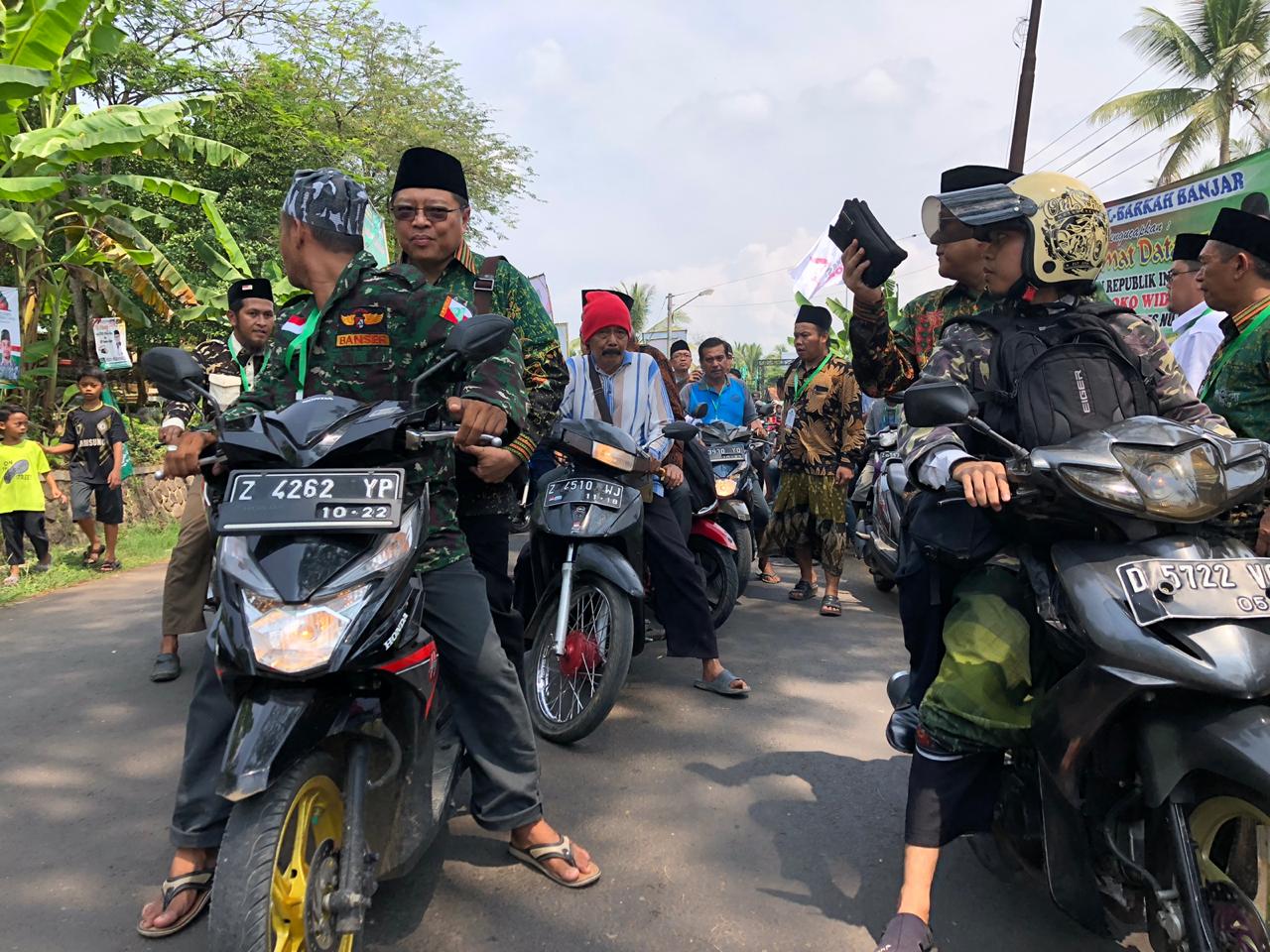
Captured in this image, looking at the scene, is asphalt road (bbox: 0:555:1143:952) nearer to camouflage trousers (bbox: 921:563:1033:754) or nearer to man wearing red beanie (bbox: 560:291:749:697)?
man wearing red beanie (bbox: 560:291:749:697)

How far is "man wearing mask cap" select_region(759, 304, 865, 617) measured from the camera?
245 inches

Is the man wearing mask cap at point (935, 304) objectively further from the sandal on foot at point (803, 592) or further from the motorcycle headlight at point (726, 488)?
the sandal on foot at point (803, 592)

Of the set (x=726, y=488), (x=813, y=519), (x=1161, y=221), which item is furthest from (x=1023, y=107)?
(x=726, y=488)

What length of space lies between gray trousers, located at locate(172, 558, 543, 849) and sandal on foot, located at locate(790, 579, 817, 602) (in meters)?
4.19

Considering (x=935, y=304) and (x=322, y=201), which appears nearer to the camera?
(x=322, y=201)

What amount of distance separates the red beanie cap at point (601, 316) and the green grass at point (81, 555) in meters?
4.99

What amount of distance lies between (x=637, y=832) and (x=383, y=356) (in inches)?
68.3

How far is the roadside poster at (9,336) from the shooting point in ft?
27.4

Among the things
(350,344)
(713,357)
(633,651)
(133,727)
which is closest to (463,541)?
(350,344)

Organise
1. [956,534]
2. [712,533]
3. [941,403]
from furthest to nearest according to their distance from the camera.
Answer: [712,533] → [956,534] → [941,403]

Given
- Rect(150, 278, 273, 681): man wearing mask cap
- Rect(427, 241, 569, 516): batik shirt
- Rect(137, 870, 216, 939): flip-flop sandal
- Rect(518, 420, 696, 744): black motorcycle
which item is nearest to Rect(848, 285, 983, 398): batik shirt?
Rect(518, 420, 696, 744): black motorcycle

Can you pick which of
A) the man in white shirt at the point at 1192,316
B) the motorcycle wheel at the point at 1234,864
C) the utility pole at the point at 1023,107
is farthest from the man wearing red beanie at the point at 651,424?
the utility pole at the point at 1023,107

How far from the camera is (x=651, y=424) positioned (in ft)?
14.2

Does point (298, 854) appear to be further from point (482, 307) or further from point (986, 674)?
point (482, 307)
